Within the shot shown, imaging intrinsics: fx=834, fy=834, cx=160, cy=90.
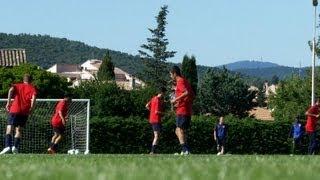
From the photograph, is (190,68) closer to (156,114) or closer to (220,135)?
(220,135)

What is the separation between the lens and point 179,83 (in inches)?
827

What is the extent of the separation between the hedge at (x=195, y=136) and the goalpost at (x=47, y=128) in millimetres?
2716

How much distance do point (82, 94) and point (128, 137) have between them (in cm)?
2621

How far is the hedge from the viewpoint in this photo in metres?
37.7

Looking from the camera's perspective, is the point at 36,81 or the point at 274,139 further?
the point at 36,81

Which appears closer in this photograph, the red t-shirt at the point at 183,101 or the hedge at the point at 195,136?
the red t-shirt at the point at 183,101

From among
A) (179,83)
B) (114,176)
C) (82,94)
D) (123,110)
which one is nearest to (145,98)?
(123,110)

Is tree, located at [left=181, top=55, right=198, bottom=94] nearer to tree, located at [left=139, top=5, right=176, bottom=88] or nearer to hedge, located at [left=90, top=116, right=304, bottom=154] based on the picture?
tree, located at [left=139, top=5, right=176, bottom=88]

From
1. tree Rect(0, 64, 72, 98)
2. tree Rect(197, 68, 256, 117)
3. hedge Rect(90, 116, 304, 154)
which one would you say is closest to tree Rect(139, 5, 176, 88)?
tree Rect(197, 68, 256, 117)

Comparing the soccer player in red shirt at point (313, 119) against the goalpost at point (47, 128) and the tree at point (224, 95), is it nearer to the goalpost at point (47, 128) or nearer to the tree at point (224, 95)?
the goalpost at point (47, 128)

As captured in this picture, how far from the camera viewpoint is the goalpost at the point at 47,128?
3297cm

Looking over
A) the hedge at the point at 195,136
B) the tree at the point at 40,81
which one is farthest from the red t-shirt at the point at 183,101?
the tree at the point at 40,81

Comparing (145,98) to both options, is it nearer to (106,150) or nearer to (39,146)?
(106,150)

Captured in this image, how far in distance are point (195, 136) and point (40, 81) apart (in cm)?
3428
